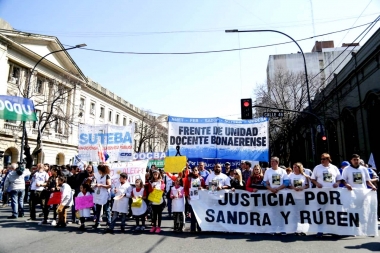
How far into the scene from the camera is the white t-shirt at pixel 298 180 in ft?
25.5

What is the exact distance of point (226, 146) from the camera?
12164 mm

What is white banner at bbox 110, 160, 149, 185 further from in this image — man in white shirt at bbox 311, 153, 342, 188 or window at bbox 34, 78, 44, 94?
window at bbox 34, 78, 44, 94

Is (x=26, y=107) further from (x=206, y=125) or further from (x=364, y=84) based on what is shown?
(x=364, y=84)

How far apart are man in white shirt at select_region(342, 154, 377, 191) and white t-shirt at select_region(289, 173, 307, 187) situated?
0.99 m

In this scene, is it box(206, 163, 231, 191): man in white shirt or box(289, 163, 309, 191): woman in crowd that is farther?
box(206, 163, 231, 191): man in white shirt

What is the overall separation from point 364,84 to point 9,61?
32.0m

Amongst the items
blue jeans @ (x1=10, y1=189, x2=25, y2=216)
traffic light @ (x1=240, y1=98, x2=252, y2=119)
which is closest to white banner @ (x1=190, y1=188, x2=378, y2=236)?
blue jeans @ (x1=10, y1=189, x2=25, y2=216)

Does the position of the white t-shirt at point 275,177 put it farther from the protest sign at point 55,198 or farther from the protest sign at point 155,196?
the protest sign at point 55,198

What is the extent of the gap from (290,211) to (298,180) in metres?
0.83

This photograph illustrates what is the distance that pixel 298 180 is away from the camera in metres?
7.78

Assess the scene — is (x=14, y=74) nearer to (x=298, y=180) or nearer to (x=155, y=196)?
(x=155, y=196)

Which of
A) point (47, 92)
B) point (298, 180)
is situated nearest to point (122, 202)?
point (298, 180)

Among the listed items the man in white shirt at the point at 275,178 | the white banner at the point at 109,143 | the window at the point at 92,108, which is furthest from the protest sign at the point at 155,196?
the window at the point at 92,108

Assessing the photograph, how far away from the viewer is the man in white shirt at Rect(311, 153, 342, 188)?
24.9 feet
